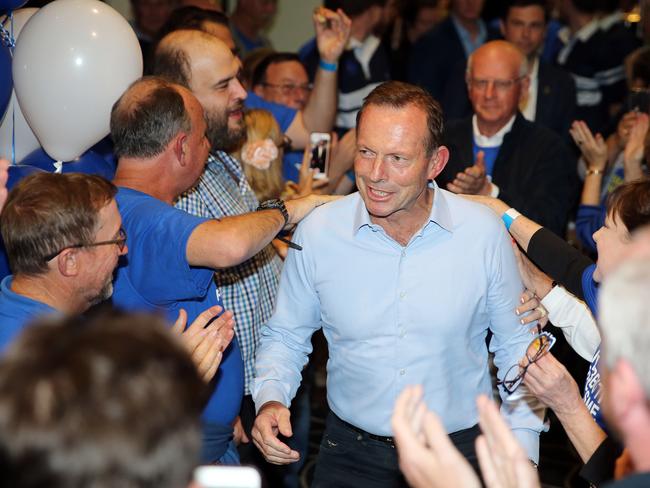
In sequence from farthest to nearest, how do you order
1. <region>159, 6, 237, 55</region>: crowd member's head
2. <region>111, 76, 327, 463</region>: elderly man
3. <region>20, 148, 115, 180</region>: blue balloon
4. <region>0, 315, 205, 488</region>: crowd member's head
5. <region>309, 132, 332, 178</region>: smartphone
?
<region>159, 6, 237, 55</region>: crowd member's head → <region>309, 132, 332, 178</region>: smartphone → <region>20, 148, 115, 180</region>: blue balloon → <region>111, 76, 327, 463</region>: elderly man → <region>0, 315, 205, 488</region>: crowd member's head

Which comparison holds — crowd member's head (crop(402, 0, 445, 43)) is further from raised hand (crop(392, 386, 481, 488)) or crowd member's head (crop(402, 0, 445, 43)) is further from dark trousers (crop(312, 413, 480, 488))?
raised hand (crop(392, 386, 481, 488))

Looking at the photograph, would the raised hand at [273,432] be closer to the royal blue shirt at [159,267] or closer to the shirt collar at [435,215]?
the royal blue shirt at [159,267]

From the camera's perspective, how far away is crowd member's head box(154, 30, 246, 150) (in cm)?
332

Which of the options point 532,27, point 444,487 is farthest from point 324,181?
point 444,487

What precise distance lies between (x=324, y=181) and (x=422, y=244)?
1.40 meters

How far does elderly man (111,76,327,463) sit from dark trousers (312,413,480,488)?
1.15 feet

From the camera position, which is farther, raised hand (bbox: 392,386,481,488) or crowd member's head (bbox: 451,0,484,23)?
crowd member's head (bbox: 451,0,484,23)

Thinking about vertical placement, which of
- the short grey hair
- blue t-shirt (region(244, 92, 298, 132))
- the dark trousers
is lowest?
the dark trousers

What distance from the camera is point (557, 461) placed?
4.25 m

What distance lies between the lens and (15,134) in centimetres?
313

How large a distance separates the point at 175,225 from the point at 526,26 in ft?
11.2

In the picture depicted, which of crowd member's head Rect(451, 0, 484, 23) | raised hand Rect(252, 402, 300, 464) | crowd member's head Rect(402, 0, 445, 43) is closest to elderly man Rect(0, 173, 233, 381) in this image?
raised hand Rect(252, 402, 300, 464)

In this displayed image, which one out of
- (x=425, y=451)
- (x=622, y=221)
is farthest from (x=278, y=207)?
(x=425, y=451)

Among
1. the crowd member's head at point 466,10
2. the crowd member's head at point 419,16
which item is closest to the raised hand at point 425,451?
the crowd member's head at point 466,10
